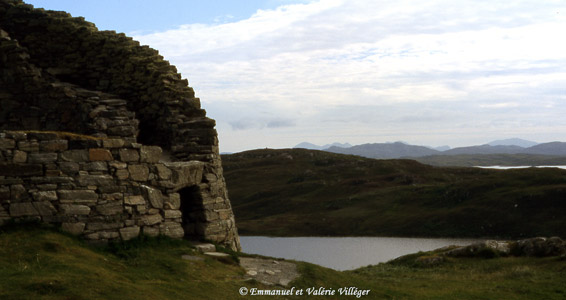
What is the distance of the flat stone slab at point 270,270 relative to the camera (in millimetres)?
14289

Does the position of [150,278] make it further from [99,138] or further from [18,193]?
[99,138]

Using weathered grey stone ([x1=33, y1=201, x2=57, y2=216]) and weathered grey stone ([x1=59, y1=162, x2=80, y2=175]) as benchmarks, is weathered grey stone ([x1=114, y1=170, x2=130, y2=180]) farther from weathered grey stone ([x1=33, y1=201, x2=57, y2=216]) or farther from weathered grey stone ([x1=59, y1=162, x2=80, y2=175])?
weathered grey stone ([x1=33, y1=201, x2=57, y2=216])

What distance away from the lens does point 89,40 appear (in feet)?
72.1

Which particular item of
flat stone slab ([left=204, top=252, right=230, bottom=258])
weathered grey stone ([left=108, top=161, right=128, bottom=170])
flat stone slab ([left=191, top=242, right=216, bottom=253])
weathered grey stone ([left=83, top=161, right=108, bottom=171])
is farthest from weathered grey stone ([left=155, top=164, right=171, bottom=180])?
flat stone slab ([left=204, top=252, right=230, bottom=258])

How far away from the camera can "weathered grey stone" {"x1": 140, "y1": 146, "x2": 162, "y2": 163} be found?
15.6 metres

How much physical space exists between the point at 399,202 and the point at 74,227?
50.0 metres

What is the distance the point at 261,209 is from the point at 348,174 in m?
22.2

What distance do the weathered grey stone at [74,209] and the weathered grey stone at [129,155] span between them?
6.14 feet

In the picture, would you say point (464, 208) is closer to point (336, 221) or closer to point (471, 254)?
point (336, 221)

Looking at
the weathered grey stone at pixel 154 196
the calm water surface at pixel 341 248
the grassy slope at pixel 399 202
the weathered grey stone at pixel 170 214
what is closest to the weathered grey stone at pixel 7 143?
the weathered grey stone at pixel 154 196

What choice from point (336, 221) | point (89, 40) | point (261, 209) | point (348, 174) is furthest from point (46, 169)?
point (348, 174)

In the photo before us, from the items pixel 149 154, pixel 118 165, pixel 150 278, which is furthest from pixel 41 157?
pixel 150 278

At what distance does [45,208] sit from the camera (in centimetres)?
1370

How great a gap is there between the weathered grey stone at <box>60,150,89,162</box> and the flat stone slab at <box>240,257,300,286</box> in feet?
19.7
